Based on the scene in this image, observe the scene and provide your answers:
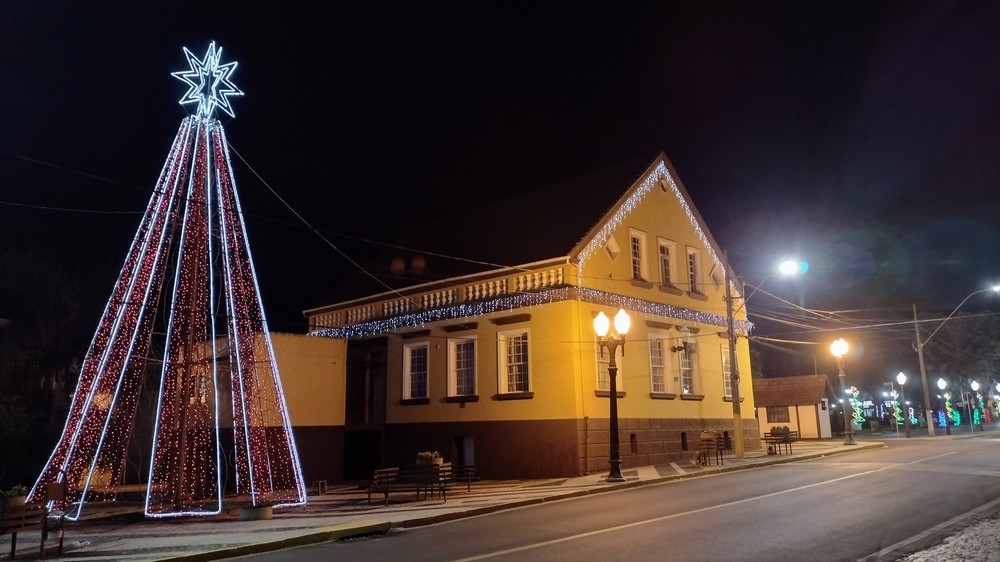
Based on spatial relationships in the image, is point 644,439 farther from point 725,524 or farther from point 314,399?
point 725,524

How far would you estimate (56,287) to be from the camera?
27.6m

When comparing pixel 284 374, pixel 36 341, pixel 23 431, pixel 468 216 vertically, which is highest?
pixel 468 216

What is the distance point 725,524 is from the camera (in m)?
11.0

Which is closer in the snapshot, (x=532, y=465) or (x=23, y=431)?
(x=532, y=465)

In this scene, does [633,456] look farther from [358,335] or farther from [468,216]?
[468,216]

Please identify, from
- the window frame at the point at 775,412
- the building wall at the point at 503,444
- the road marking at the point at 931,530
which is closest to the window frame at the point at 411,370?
the building wall at the point at 503,444

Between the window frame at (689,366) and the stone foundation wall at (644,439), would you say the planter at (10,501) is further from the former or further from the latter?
the window frame at (689,366)

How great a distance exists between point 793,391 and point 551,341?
88.9 feet

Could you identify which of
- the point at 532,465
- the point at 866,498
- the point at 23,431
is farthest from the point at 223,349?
the point at 866,498

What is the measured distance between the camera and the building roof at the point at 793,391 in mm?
42156

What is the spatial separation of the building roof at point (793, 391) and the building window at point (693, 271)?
18059mm

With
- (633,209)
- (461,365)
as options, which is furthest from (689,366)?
(461,365)

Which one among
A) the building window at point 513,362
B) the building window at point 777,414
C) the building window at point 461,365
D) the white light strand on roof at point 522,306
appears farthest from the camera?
the building window at point 777,414

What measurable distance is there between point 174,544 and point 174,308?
5.63 metres
